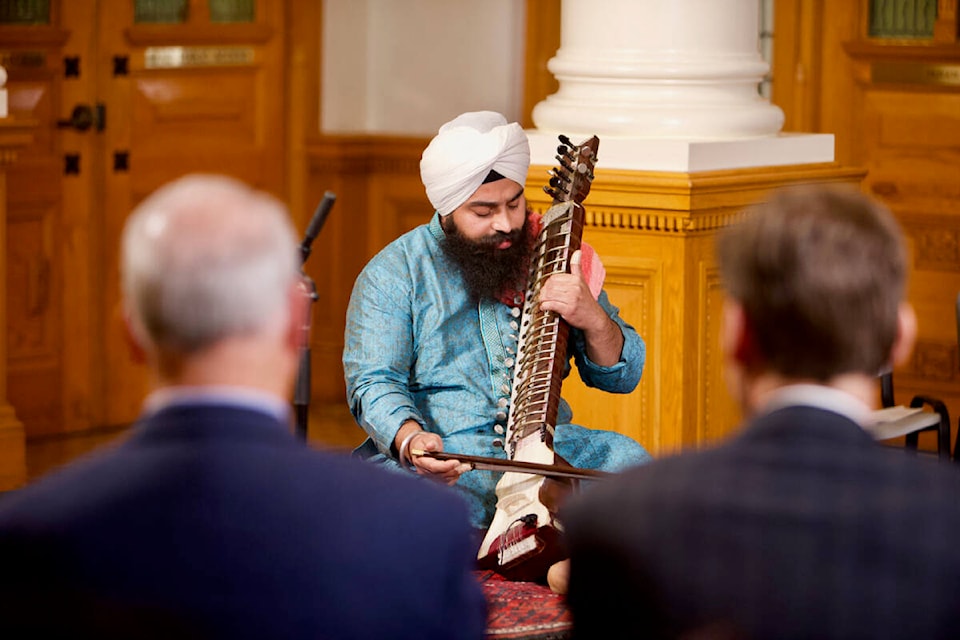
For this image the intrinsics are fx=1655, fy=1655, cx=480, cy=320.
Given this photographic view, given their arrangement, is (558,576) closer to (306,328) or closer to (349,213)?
(306,328)

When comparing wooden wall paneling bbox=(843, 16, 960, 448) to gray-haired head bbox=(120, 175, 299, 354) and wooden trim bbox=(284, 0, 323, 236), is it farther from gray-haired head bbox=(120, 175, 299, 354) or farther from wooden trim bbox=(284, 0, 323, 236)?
gray-haired head bbox=(120, 175, 299, 354)

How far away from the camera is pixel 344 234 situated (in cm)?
709

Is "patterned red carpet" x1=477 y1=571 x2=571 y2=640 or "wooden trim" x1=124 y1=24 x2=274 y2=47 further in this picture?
"wooden trim" x1=124 y1=24 x2=274 y2=47

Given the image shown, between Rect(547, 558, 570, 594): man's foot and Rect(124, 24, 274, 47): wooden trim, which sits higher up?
Rect(124, 24, 274, 47): wooden trim

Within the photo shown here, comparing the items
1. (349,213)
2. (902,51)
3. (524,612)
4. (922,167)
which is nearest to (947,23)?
(902,51)

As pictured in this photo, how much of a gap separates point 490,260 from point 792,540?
2.05 metres

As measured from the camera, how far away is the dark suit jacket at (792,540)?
1.52 m

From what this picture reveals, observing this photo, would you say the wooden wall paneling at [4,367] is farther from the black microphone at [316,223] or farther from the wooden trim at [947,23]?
the wooden trim at [947,23]

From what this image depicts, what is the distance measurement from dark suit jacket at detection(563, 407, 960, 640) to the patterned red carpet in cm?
129

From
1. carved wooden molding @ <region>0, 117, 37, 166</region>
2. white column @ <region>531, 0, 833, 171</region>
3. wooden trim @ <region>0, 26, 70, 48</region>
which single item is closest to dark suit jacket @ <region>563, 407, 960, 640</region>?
white column @ <region>531, 0, 833, 171</region>

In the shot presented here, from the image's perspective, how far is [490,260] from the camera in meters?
3.53

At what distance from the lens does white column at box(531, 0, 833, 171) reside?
15.6 feet

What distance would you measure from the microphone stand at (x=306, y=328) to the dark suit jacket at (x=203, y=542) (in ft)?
6.11

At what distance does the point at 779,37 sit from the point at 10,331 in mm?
3158
